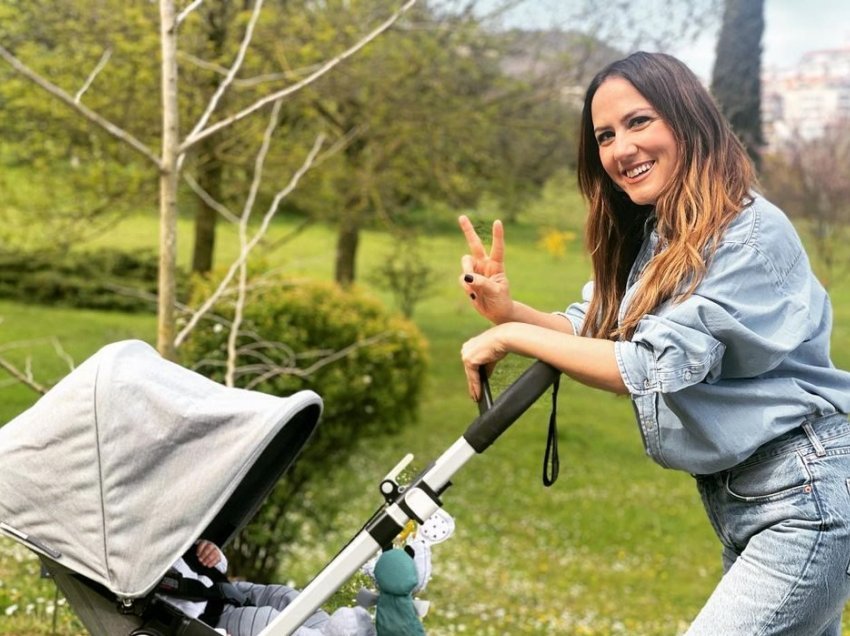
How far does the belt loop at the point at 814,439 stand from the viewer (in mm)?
2104

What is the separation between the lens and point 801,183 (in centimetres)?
1605

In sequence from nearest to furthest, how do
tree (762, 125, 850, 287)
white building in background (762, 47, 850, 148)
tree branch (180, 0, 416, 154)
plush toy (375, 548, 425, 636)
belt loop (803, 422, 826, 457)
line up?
belt loop (803, 422, 826, 457)
plush toy (375, 548, 425, 636)
tree branch (180, 0, 416, 154)
white building in background (762, 47, 850, 148)
tree (762, 125, 850, 287)

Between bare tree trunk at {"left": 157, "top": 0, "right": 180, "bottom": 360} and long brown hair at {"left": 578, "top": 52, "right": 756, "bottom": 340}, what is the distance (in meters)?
2.11

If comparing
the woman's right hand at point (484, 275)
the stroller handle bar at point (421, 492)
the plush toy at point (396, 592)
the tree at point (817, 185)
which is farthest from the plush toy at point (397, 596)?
the tree at point (817, 185)

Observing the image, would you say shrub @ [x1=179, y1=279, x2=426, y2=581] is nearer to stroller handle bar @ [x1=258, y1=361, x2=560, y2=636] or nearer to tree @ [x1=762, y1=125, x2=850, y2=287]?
stroller handle bar @ [x1=258, y1=361, x2=560, y2=636]

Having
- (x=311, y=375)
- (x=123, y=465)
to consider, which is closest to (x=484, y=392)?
(x=123, y=465)

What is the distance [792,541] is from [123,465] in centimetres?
149

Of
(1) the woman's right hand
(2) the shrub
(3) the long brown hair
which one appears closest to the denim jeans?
(3) the long brown hair

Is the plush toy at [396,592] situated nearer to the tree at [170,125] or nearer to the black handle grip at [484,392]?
the black handle grip at [484,392]

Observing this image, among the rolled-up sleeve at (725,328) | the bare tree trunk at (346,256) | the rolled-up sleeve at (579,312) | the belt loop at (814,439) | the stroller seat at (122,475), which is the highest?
the rolled-up sleeve at (725,328)

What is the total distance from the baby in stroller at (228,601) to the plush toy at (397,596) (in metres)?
0.14

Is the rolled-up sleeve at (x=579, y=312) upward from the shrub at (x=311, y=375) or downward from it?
upward

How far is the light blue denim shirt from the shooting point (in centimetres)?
199

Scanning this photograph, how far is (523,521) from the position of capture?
10875 millimetres
